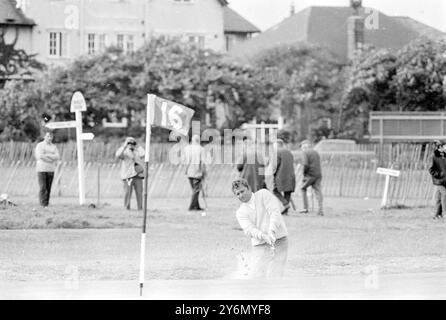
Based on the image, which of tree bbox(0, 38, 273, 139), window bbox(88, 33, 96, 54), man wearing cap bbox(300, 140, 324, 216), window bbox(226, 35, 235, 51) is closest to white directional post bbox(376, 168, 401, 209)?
man wearing cap bbox(300, 140, 324, 216)

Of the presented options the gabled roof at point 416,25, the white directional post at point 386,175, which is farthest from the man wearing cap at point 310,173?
the gabled roof at point 416,25

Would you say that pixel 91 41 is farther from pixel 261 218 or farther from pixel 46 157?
pixel 261 218

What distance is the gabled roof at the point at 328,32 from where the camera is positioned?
69.4 meters

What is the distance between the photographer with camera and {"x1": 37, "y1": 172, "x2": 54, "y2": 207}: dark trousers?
1604mm

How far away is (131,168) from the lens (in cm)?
2589

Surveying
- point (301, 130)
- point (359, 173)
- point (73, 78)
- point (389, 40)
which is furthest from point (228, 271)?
point (389, 40)

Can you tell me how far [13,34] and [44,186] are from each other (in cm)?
3747

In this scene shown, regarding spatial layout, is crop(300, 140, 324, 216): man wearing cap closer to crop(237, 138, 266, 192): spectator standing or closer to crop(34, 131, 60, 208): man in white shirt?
crop(237, 138, 266, 192): spectator standing

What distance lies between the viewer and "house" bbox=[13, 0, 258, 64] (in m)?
61.8

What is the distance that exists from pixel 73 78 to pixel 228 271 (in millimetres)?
38177

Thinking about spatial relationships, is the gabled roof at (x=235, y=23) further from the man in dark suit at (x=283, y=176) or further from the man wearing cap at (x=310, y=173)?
the man in dark suit at (x=283, y=176)

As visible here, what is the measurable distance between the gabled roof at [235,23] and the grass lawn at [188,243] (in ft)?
170

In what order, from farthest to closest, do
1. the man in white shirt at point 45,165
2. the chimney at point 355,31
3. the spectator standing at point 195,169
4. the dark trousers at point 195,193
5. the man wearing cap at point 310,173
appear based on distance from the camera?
the chimney at point 355,31
the spectator standing at point 195,169
the dark trousers at point 195,193
the man wearing cap at point 310,173
the man in white shirt at point 45,165
